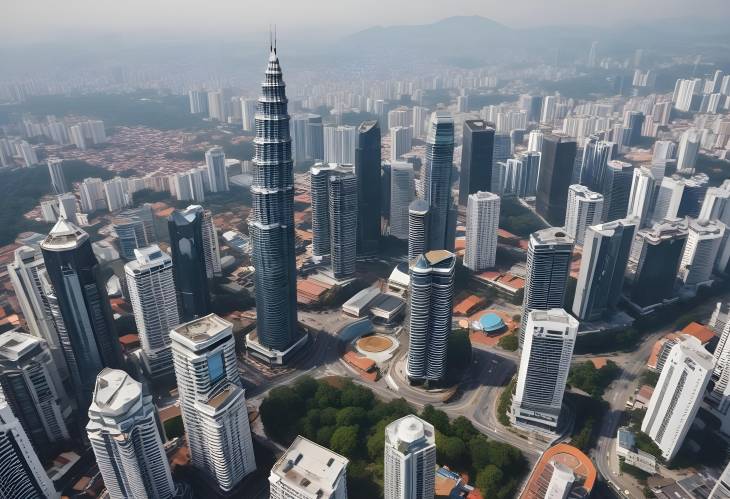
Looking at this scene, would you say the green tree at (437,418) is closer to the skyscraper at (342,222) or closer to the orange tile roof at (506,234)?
the skyscraper at (342,222)

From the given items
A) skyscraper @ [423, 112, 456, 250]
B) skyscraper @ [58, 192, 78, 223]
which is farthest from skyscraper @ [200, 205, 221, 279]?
skyscraper @ [58, 192, 78, 223]

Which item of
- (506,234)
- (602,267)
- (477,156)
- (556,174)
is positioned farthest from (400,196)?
(602,267)

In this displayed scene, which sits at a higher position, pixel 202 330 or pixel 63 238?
pixel 63 238

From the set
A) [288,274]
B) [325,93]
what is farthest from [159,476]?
[325,93]

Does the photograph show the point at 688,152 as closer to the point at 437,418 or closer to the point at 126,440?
the point at 437,418

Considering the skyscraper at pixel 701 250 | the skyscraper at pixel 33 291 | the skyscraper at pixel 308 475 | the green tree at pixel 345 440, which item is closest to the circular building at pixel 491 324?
the green tree at pixel 345 440

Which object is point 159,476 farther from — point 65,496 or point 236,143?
point 236,143
